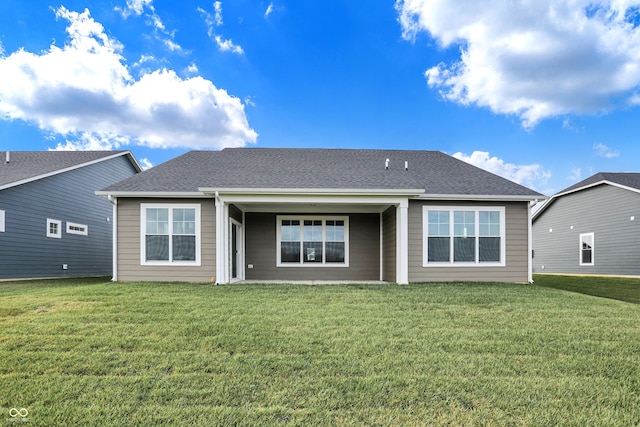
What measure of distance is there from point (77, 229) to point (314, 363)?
15.4m

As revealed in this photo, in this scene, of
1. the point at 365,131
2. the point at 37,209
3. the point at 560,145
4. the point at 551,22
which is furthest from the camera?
the point at 365,131

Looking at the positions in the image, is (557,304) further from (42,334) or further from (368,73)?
(368,73)

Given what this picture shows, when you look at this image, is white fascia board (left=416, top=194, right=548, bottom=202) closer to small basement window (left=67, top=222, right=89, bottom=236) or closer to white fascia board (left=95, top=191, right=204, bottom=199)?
white fascia board (left=95, top=191, right=204, bottom=199)

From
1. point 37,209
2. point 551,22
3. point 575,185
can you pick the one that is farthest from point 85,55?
point 575,185

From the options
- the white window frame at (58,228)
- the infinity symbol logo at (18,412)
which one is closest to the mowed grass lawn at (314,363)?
the infinity symbol logo at (18,412)

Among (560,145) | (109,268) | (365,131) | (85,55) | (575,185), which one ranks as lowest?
(109,268)

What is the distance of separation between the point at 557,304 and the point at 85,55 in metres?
17.0

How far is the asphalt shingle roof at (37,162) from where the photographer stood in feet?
44.1

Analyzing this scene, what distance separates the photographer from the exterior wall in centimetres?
1591

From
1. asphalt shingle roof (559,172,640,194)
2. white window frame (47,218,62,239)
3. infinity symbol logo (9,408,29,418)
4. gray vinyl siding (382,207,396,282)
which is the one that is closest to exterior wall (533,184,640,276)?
asphalt shingle roof (559,172,640,194)

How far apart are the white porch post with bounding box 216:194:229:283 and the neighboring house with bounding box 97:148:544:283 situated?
0.03m

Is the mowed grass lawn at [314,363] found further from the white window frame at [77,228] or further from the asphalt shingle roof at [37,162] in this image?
the white window frame at [77,228]

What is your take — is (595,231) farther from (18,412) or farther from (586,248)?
(18,412)

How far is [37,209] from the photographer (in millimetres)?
13594
